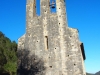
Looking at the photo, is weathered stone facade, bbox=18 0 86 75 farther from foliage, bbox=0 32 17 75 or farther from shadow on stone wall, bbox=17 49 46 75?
foliage, bbox=0 32 17 75

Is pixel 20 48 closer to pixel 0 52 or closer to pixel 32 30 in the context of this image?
pixel 32 30

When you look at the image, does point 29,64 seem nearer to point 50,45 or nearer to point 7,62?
point 50,45

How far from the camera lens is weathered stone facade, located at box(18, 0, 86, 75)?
1229 cm

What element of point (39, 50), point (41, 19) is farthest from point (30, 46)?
point (41, 19)

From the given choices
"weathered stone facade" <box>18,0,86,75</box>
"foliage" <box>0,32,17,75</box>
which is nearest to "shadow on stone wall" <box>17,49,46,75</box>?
"weathered stone facade" <box>18,0,86,75</box>

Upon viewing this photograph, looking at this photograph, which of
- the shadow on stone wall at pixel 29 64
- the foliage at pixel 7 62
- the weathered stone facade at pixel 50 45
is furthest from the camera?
the foliage at pixel 7 62

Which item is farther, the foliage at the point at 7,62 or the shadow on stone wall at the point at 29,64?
the foliage at the point at 7,62

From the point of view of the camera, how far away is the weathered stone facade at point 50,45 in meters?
12.3

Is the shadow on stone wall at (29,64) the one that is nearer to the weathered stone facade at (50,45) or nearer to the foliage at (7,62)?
the weathered stone facade at (50,45)

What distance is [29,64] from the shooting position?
1328 cm

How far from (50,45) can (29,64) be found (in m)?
2.49

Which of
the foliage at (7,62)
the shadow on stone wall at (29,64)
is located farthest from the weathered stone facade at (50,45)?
the foliage at (7,62)

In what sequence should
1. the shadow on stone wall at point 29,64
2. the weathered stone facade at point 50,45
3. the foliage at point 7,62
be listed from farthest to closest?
the foliage at point 7,62 → the shadow on stone wall at point 29,64 → the weathered stone facade at point 50,45

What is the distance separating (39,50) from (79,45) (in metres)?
3.52
